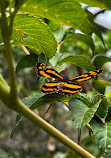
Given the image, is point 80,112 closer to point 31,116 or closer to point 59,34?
point 31,116

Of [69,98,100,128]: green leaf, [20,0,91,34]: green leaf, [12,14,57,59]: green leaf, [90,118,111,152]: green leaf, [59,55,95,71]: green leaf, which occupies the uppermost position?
[20,0,91,34]: green leaf

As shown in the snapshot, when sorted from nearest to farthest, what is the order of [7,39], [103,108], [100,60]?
[7,39], [103,108], [100,60]

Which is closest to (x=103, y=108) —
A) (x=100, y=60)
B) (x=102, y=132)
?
(x=102, y=132)

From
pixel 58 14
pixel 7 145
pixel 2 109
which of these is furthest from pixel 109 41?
pixel 2 109

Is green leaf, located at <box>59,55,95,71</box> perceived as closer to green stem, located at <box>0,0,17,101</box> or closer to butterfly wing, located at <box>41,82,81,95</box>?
butterfly wing, located at <box>41,82,81,95</box>

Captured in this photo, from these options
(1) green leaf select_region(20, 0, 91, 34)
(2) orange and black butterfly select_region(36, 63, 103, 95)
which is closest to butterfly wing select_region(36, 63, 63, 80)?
(2) orange and black butterfly select_region(36, 63, 103, 95)

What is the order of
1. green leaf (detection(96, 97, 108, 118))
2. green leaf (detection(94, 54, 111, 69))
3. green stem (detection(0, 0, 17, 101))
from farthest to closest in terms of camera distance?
1. green leaf (detection(94, 54, 111, 69))
2. green leaf (detection(96, 97, 108, 118))
3. green stem (detection(0, 0, 17, 101))

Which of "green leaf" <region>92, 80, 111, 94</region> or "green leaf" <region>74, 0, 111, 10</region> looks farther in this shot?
"green leaf" <region>92, 80, 111, 94</region>
